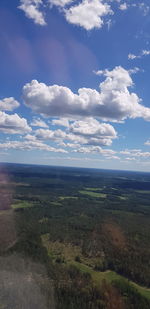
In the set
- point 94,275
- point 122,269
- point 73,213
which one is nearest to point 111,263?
point 122,269

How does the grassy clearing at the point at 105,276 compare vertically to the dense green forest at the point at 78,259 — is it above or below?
below

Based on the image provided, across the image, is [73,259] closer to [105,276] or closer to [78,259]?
[78,259]

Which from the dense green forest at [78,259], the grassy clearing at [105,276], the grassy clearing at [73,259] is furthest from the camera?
the grassy clearing at [73,259]

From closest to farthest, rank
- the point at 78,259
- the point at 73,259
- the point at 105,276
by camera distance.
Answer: the point at 105,276
the point at 78,259
the point at 73,259

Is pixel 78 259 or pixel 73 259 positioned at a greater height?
pixel 78 259

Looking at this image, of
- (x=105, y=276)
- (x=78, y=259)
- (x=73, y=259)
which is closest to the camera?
(x=105, y=276)

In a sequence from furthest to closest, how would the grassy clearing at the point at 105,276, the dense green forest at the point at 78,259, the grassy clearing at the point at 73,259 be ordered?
the grassy clearing at the point at 73,259 → the grassy clearing at the point at 105,276 → the dense green forest at the point at 78,259

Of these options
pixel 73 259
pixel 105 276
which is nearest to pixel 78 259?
pixel 73 259

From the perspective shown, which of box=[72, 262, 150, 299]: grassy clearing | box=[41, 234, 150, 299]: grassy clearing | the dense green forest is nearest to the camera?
the dense green forest

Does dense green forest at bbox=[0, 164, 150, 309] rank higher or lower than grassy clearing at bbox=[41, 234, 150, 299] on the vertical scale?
higher

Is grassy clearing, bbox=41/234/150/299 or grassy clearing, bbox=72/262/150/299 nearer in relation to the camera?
grassy clearing, bbox=72/262/150/299

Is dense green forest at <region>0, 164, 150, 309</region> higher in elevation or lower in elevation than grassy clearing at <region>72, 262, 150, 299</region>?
higher

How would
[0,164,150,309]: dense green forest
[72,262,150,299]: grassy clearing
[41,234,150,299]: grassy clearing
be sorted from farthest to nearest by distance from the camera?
[41,234,150,299]: grassy clearing, [72,262,150,299]: grassy clearing, [0,164,150,309]: dense green forest
